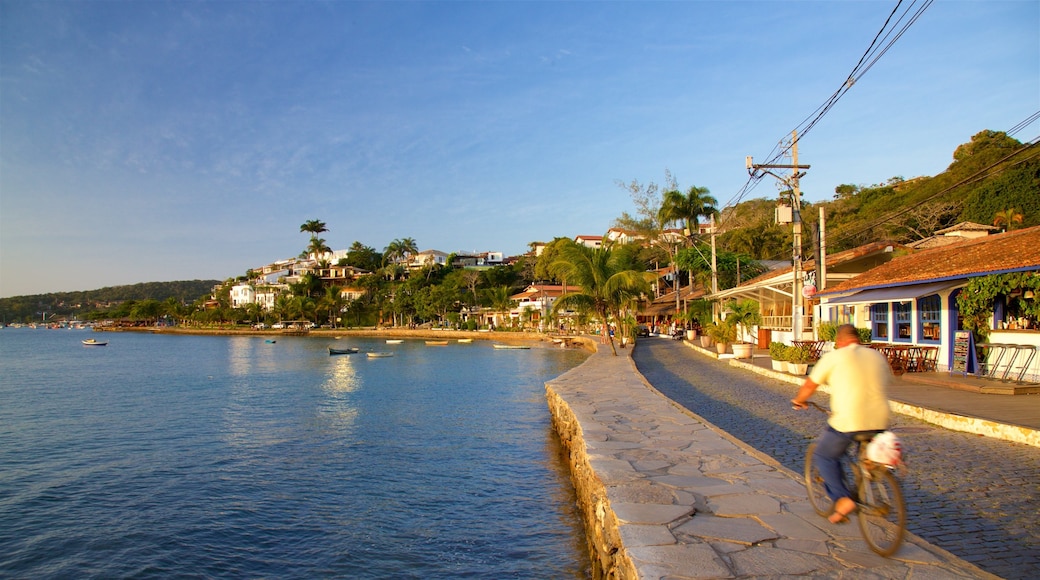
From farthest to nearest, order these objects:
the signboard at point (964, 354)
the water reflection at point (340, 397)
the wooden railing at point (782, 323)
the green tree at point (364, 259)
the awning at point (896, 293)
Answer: the green tree at point (364, 259)
the wooden railing at point (782, 323)
the water reflection at point (340, 397)
the awning at point (896, 293)
the signboard at point (964, 354)

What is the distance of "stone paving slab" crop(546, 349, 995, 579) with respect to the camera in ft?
13.8

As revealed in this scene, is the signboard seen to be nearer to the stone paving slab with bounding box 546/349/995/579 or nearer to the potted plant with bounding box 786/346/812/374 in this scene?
the potted plant with bounding box 786/346/812/374

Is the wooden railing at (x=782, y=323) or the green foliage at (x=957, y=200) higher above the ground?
the green foliage at (x=957, y=200)

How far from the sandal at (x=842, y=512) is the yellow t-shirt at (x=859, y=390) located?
1.76ft

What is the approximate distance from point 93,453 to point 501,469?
1018cm

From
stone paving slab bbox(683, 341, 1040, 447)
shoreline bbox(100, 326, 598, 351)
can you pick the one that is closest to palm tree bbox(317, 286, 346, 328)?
shoreline bbox(100, 326, 598, 351)

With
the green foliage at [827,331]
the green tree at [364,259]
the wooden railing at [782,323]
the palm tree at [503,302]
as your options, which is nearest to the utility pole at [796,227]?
the green foliage at [827,331]

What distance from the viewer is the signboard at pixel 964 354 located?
45.3ft

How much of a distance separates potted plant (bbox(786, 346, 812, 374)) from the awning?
6.11ft

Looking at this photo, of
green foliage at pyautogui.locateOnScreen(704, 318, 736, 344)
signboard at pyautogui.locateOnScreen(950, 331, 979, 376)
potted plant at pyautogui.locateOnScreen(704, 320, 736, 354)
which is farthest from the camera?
green foliage at pyautogui.locateOnScreen(704, 318, 736, 344)

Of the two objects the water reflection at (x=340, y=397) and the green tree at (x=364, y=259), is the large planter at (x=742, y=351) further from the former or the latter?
the green tree at (x=364, y=259)

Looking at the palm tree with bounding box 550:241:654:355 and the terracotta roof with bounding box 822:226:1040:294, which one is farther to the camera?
the palm tree with bounding box 550:241:654:355

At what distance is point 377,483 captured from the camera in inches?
435

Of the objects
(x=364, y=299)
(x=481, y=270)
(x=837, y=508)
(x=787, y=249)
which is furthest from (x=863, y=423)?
(x=364, y=299)
